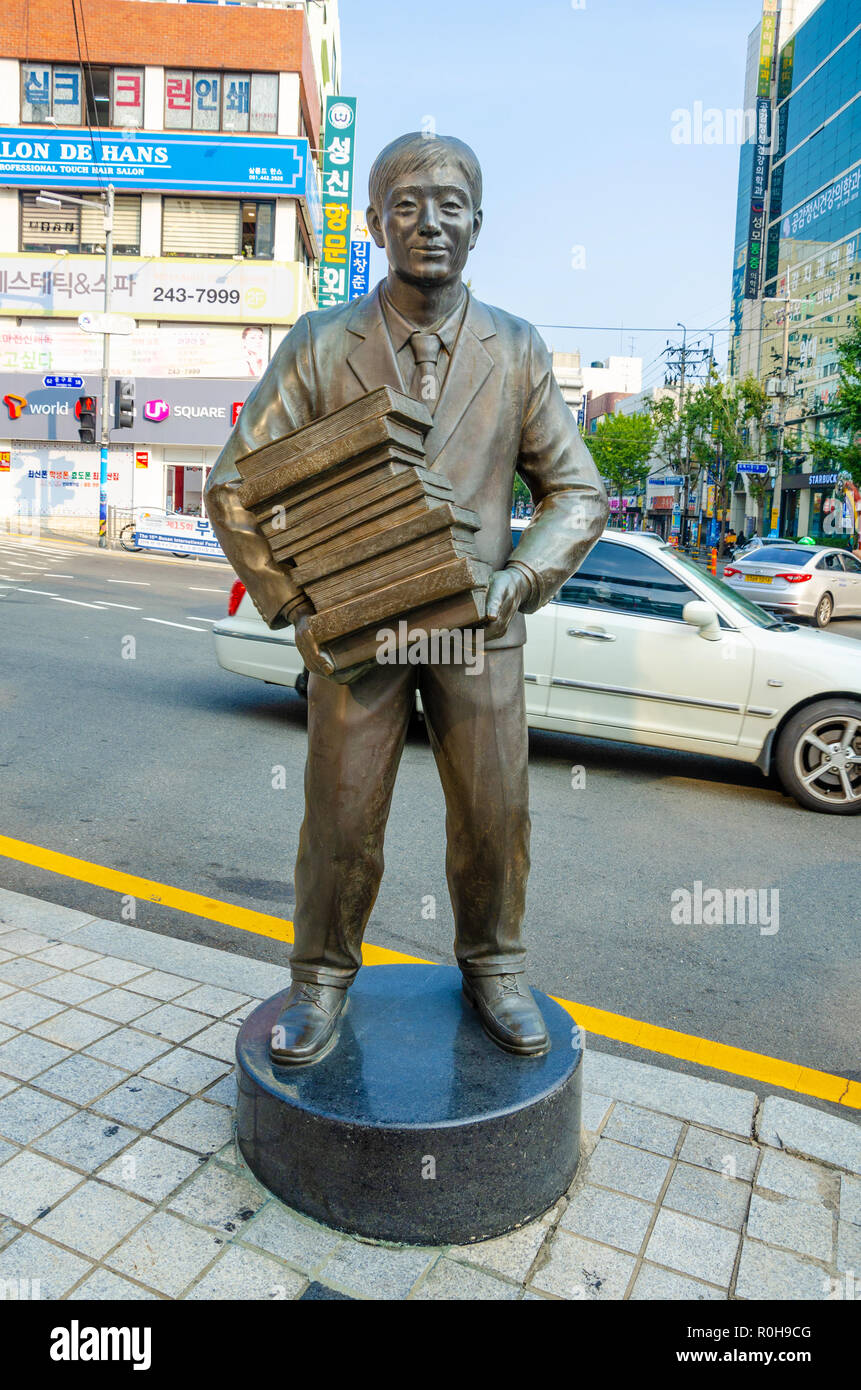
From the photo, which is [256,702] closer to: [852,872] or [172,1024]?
[852,872]

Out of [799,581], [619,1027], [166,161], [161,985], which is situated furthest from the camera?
[166,161]

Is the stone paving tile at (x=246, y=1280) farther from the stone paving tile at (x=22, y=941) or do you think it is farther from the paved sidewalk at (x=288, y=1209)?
the stone paving tile at (x=22, y=941)

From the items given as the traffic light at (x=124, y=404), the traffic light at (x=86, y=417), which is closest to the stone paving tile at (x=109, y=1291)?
the traffic light at (x=124, y=404)

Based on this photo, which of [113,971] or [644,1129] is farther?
[113,971]

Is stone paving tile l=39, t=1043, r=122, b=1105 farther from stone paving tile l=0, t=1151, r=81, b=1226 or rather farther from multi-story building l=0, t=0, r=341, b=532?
multi-story building l=0, t=0, r=341, b=532

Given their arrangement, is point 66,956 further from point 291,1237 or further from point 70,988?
point 291,1237

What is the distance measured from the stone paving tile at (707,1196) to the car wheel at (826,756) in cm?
415

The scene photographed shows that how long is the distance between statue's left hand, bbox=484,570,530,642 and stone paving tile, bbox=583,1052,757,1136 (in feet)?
4.52

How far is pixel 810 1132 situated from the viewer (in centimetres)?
276

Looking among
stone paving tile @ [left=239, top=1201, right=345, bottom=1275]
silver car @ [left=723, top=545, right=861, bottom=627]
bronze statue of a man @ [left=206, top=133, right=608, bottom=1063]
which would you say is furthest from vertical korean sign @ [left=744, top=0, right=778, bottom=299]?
stone paving tile @ [left=239, top=1201, right=345, bottom=1275]

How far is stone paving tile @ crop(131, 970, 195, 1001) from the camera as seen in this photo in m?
3.36

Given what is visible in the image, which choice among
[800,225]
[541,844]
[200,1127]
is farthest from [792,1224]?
[800,225]

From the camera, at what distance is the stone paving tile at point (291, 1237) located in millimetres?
2225

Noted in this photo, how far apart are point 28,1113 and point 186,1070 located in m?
0.42
